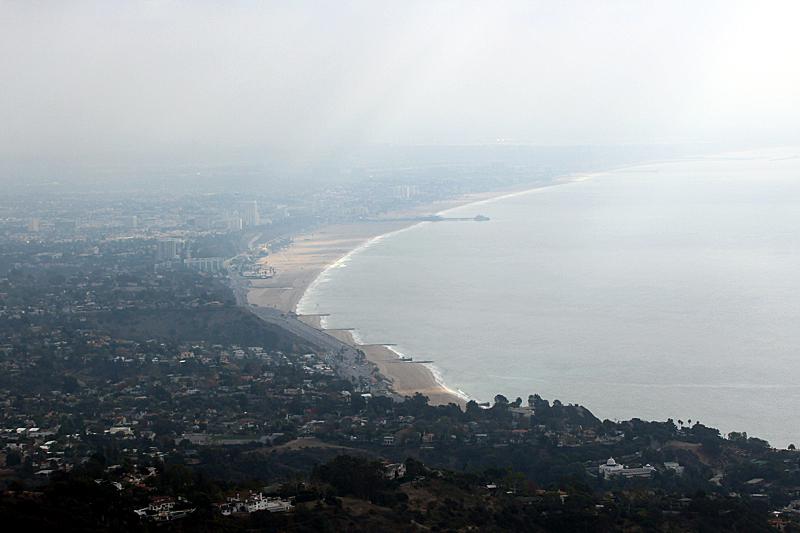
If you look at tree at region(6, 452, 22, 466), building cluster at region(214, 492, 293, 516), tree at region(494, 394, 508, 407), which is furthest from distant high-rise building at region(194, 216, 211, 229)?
building cluster at region(214, 492, 293, 516)

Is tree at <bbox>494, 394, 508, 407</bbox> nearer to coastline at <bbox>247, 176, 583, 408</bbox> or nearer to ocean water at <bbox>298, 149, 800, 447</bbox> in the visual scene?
coastline at <bbox>247, 176, 583, 408</bbox>

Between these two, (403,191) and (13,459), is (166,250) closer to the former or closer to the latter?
(13,459)

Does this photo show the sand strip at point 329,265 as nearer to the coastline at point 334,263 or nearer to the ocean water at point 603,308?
the coastline at point 334,263

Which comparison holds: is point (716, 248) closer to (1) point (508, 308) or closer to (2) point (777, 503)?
(1) point (508, 308)

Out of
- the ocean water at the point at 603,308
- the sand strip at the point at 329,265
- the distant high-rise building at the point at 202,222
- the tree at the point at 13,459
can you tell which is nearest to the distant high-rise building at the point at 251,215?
the distant high-rise building at the point at 202,222

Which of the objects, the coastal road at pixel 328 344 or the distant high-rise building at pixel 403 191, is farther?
the distant high-rise building at pixel 403 191

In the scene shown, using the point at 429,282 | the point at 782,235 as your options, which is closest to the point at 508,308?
the point at 429,282
